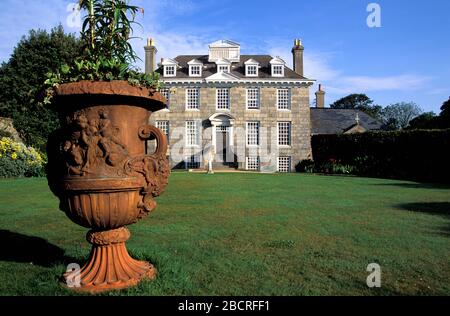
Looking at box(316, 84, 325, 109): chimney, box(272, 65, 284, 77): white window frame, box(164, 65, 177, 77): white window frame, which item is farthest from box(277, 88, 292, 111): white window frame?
box(316, 84, 325, 109): chimney

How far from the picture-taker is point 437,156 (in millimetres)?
20781

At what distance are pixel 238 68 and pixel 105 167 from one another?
27816 mm

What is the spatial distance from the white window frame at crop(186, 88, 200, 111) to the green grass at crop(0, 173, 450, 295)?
20.3 meters

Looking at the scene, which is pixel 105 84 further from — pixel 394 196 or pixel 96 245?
pixel 394 196

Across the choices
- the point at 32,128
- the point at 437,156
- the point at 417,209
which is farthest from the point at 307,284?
the point at 32,128

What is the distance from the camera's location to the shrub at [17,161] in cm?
1759

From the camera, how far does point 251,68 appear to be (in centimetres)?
2906

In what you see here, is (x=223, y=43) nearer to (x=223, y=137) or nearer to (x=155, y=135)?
(x=223, y=137)

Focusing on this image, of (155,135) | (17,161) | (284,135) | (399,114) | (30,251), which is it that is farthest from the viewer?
(399,114)

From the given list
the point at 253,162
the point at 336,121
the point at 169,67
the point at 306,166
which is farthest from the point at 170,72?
the point at 336,121

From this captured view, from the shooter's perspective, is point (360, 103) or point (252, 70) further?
point (360, 103)

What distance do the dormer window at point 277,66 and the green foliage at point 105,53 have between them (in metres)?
26.2

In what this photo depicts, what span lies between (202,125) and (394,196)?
1938 cm

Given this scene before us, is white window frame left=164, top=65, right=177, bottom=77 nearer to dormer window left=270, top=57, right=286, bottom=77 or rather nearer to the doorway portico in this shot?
the doorway portico
